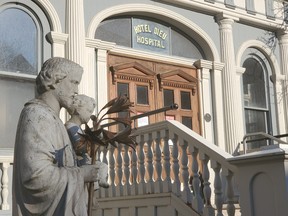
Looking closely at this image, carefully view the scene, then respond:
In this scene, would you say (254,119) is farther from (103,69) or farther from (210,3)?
(103,69)

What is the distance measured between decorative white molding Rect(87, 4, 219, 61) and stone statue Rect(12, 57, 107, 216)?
7.03 m

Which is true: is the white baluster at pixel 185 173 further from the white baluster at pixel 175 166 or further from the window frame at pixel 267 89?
the window frame at pixel 267 89

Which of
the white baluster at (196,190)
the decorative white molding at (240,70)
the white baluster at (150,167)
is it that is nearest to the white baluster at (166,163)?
the white baluster at (150,167)

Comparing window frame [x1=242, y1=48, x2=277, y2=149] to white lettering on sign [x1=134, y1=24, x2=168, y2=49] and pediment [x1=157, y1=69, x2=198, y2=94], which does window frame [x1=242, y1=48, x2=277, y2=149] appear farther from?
white lettering on sign [x1=134, y1=24, x2=168, y2=49]

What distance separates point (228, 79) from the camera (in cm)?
1145

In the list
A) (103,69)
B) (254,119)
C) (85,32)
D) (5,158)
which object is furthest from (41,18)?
(254,119)

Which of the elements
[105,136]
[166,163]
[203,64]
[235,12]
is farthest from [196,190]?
[235,12]

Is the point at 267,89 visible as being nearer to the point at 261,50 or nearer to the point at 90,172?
the point at 261,50

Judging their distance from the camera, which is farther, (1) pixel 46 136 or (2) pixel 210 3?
(2) pixel 210 3

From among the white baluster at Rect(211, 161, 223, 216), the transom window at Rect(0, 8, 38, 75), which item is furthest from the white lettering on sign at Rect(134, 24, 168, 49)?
the white baluster at Rect(211, 161, 223, 216)

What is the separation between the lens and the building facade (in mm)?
8797

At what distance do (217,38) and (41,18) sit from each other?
173 inches

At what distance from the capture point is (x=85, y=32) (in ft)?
31.1

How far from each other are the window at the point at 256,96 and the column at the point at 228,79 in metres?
0.78
